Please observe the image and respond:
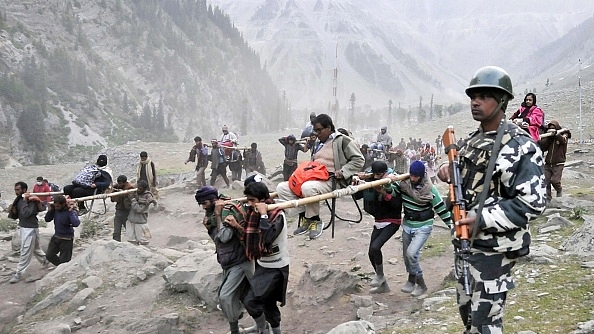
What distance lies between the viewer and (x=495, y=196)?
10.0 feet

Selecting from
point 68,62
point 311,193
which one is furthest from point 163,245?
point 68,62

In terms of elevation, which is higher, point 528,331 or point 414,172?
point 414,172

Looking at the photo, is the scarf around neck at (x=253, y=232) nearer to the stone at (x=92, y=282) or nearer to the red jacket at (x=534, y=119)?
the stone at (x=92, y=282)

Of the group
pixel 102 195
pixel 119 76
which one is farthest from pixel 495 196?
pixel 119 76

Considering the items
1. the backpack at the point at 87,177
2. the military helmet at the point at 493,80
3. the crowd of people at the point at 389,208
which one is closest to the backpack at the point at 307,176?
the crowd of people at the point at 389,208

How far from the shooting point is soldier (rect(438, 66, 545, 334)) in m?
2.90

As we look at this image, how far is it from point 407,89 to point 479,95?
19817 centimetres

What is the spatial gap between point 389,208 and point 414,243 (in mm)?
561

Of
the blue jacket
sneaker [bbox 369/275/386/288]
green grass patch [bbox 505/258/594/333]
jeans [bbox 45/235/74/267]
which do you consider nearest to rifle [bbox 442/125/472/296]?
green grass patch [bbox 505/258/594/333]

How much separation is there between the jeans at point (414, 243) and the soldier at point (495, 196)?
3617 mm

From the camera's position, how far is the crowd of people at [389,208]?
2.98 meters

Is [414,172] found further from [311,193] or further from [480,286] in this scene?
[480,286]

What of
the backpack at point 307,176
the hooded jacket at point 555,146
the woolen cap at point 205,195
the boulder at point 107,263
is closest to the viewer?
the backpack at point 307,176

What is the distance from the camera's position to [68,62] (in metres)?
83.5
